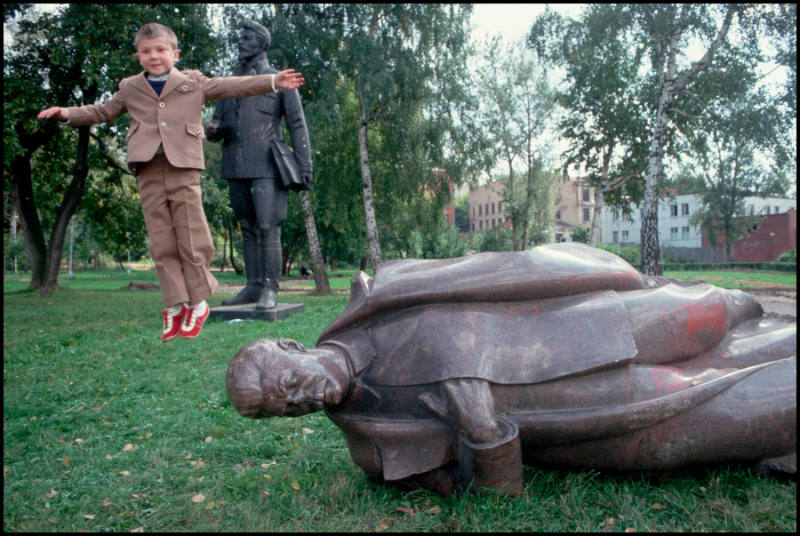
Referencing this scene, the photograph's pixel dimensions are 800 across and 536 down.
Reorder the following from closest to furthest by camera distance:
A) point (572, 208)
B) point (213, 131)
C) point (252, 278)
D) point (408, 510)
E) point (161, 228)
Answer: point (408, 510), point (161, 228), point (213, 131), point (252, 278), point (572, 208)

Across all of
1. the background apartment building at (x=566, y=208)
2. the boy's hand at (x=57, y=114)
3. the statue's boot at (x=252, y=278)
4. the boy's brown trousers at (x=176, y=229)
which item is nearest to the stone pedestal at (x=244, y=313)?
the statue's boot at (x=252, y=278)

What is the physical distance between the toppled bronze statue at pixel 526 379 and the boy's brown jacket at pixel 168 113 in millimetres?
1840

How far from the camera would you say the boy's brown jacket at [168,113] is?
3625mm

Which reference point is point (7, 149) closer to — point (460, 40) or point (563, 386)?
point (460, 40)

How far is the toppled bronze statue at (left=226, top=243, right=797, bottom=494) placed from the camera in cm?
230

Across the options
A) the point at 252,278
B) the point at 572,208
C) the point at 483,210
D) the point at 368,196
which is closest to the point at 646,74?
the point at 368,196

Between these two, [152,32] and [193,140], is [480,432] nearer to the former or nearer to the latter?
[193,140]

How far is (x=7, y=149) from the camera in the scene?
39.7 ft

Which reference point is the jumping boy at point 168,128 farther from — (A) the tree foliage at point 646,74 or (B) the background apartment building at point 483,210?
(B) the background apartment building at point 483,210

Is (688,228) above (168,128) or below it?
below

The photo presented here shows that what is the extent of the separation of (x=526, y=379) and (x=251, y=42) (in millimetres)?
5479

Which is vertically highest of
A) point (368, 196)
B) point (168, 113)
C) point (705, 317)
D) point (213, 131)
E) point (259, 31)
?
point (259, 31)

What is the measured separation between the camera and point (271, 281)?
26.5ft

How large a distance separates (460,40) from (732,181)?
87.5 ft
